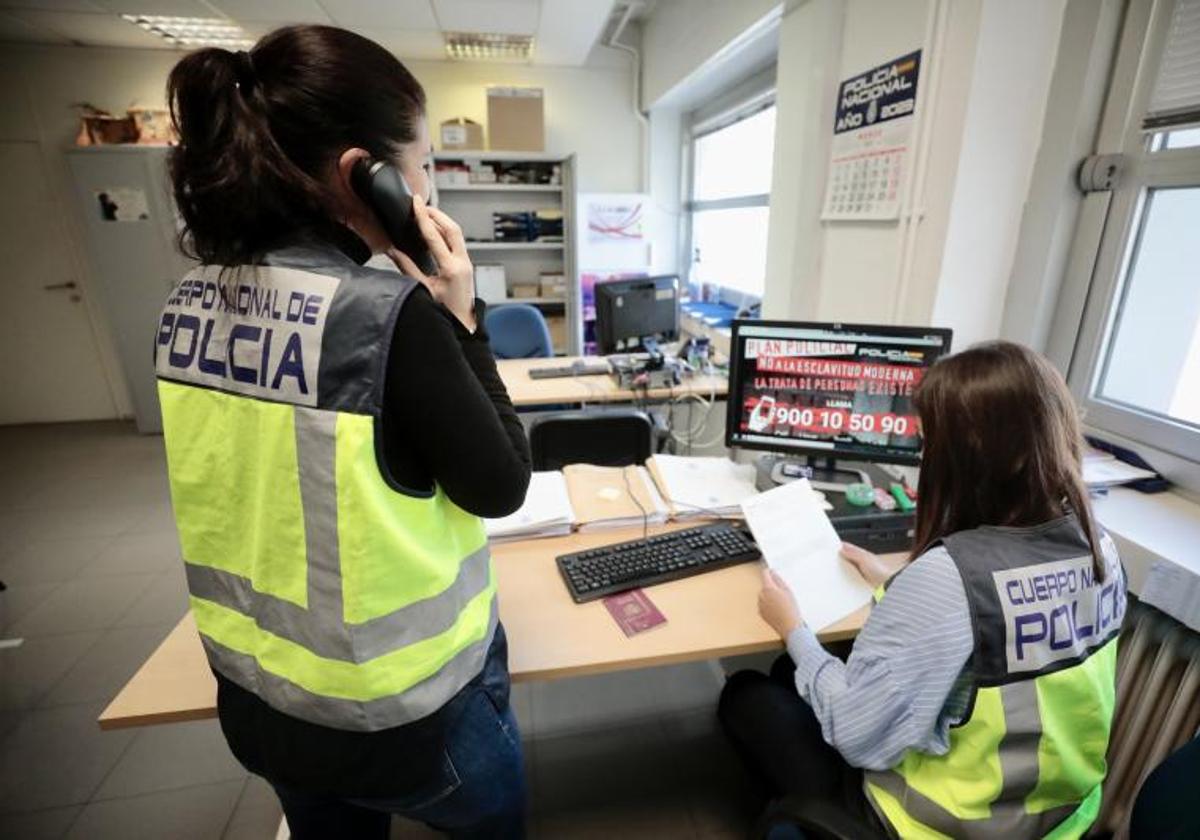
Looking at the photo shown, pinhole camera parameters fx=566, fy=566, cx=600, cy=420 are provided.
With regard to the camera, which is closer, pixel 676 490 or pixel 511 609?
pixel 511 609

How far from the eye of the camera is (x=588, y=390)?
2699 mm

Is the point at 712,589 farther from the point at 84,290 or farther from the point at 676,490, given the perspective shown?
the point at 84,290

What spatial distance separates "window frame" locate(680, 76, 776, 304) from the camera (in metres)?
3.40

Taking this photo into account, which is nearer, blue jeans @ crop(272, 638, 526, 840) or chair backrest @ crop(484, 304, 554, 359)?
blue jeans @ crop(272, 638, 526, 840)

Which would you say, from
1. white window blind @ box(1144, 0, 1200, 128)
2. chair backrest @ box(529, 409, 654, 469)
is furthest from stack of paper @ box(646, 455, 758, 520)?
white window blind @ box(1144, 0, 1200, 128)

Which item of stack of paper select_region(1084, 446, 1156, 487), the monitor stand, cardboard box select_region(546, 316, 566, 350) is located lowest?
cardboard box select_region(546, 316, 566, 350)

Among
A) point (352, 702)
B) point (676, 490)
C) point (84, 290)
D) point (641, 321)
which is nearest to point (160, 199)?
point (84, 290)

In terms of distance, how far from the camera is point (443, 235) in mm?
719

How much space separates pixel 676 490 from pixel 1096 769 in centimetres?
91

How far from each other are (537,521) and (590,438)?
2.23 feet

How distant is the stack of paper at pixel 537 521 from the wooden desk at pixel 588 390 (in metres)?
1.15

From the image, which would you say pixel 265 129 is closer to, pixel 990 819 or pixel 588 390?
pixel 990 819

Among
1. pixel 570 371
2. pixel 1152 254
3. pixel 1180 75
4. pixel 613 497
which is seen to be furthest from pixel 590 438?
pixel 1180 75

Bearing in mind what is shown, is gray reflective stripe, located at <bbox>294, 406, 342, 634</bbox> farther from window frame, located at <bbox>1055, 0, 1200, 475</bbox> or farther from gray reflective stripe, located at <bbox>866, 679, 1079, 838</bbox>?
window frame, located at <bbox>1055, 0, 1200, 475</bbox>
